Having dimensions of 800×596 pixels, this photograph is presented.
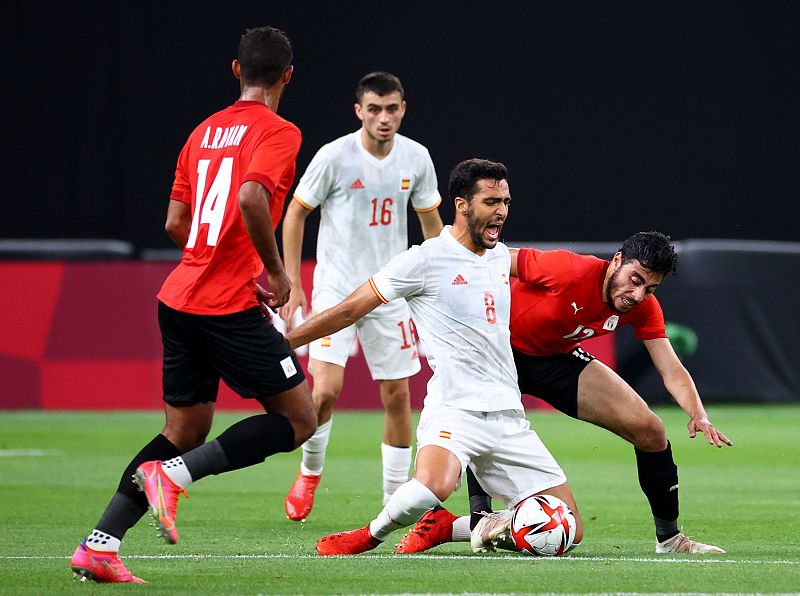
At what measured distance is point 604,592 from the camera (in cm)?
508

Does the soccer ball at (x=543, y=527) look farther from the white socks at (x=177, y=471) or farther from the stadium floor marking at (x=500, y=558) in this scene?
the white socks at (x=177, y=471)

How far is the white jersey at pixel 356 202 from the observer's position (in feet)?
27.6

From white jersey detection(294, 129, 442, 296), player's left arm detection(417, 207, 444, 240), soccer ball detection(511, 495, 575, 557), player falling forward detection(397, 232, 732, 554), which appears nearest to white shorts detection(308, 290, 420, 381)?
white jersey detection(294, 129, 442, 296)

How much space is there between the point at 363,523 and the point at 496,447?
152 cm

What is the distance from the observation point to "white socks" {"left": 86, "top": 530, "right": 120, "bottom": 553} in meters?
5.36

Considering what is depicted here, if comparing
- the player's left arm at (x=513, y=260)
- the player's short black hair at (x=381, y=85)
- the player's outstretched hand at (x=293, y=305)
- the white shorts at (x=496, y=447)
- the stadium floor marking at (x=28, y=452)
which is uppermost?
the player's short black hair at (x=381, y=85)

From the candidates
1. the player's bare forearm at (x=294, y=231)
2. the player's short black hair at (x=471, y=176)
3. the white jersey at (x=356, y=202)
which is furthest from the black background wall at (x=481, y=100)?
the player's short black hair at (x=471, y=176)

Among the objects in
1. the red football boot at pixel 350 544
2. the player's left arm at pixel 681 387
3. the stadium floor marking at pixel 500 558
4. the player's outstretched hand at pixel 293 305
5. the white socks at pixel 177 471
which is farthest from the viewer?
the player's outstretched hand at pixel 293 305

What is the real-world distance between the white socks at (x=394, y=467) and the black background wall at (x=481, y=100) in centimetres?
1005

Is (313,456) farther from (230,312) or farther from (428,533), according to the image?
(230,312)

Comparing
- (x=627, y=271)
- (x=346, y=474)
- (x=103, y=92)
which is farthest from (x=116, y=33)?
(x=627, y=271)

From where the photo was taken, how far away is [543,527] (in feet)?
20.3

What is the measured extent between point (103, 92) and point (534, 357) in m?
12.7

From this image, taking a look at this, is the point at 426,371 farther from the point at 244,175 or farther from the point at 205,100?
the point at 244,175
